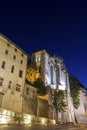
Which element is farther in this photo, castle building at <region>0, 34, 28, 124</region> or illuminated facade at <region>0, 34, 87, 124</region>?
illuminated facade at <region>0, 34, 87, 124</region>

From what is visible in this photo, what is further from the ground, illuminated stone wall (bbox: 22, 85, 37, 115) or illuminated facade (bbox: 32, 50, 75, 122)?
illuminated facade (bbox: 32, 50, 75, 122)

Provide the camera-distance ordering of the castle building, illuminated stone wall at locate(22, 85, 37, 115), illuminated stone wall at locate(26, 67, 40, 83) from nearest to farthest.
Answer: the castle building → illuminated stone wall at locate(22, 85, 37, 115) → illuminated stone wall at locate(26, 67, 40, 83)

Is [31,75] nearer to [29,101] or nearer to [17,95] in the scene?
[29,101]

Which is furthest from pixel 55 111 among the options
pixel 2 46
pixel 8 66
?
pixel 2 46

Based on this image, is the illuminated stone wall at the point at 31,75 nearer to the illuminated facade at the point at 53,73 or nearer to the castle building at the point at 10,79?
the illuminated facade at the point at 53,73

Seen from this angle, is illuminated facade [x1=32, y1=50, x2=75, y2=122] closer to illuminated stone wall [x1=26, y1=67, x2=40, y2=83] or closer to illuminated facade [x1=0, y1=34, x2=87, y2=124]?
illuminated stone wall [x1=26, y1=67, x2=40, y2=83]

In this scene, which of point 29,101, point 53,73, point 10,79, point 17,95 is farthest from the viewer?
point 53,73

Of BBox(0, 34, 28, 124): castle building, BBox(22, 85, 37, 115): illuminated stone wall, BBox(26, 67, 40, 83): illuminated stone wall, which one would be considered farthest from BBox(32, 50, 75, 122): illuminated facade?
BBox(0, 34, 28, 124): castle building

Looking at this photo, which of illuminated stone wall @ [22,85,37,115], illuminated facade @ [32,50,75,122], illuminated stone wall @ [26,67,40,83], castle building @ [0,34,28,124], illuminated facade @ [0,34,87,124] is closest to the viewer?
castle building @ [0,34,28,124]

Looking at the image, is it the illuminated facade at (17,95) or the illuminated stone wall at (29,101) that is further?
the illuminated stone wall at (29,101)

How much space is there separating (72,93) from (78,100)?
4839 millimetres

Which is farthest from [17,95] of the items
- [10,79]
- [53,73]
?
[53,73]

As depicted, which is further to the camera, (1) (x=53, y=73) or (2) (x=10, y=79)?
(1) (x=53, y=73)

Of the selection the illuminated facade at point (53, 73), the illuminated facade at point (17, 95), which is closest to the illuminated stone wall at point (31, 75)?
the illuminated facade at point (53, 73)
